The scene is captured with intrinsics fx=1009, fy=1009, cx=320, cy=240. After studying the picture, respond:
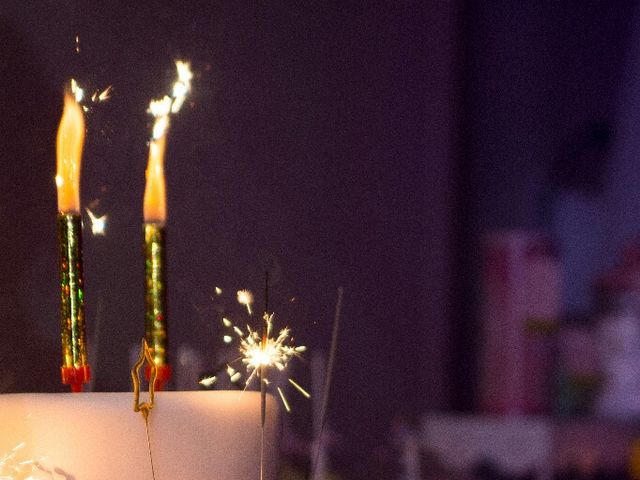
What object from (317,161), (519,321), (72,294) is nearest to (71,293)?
(72,294)

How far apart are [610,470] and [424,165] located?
533 millimetres

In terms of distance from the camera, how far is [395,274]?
58.0 inches

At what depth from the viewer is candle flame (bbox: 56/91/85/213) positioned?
629mm

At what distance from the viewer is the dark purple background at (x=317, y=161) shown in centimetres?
111

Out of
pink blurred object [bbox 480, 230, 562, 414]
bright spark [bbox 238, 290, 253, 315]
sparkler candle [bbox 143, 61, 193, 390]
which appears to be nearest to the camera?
sparkler candle [bbox 143, 61, 193, 390]

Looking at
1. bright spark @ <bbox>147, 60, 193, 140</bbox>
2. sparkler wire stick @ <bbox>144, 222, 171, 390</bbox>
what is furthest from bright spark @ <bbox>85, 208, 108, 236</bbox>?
sparkler wire stick @ <bbox>144, 222, 171, 390</bbox>

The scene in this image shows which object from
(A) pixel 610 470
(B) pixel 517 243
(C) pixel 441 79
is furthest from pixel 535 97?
(A) pixel 610 470

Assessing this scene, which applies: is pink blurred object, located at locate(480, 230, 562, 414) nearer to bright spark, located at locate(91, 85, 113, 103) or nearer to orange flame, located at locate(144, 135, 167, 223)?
A: bright spark, located at locate(91, 85, 113, 103)

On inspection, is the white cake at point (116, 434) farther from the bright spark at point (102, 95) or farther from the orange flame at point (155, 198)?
the bright spark at point (102, 95)

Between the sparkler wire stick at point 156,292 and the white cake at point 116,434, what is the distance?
0.08 metres

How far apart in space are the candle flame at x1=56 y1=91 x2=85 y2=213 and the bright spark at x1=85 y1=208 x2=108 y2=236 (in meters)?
0.38

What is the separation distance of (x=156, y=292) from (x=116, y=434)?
0.42 ft

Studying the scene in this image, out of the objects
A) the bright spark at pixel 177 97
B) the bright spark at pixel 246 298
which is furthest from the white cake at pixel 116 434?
the bright spark at pixel 177 97

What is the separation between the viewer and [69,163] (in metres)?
0.68
